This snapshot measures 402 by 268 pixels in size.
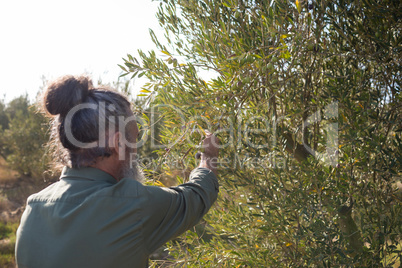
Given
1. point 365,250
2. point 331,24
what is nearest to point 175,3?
point 331,24

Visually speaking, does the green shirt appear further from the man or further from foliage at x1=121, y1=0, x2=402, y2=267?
foliage at x1=121, y1=0, x2=402, y2=267

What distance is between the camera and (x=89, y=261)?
54.4 inches

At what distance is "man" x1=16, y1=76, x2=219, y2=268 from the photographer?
4.60 ft

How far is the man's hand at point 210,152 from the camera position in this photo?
1813 millimetres

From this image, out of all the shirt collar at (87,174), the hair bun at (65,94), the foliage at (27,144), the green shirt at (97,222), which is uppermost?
the foliage at (27,144)

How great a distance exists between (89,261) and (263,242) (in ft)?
3.68

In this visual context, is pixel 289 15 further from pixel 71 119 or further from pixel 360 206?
pixel 71 119

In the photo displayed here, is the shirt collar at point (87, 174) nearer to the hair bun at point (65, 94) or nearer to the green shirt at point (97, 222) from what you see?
the green shirt at point (97, 222)

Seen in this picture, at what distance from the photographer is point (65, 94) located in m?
1.59

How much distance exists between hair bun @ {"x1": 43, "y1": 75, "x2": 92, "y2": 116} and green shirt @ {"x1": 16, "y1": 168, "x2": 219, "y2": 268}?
306 millimetres

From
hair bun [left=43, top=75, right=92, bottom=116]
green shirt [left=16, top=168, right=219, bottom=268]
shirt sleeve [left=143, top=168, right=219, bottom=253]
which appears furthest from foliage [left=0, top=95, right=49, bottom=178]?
shirt sleeve [left=143, top=168, right=219, bottom=253]

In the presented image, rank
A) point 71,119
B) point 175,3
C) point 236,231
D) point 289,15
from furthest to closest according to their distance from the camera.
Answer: point 175,3, point 236,231, point 289,15, point 71,119

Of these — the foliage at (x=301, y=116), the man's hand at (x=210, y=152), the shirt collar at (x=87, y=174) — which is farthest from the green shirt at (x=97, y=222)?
the foliage at (x=301, y=116)

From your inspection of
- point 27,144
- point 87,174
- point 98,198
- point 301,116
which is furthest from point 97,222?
point 27,144
